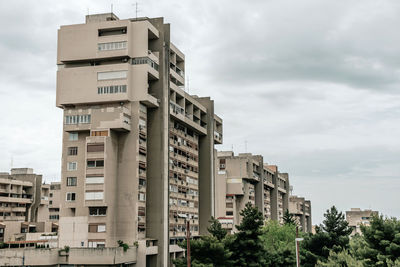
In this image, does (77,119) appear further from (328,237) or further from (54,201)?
(54,201)

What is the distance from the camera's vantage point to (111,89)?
69875 millimetres

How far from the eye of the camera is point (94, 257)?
62156 mm

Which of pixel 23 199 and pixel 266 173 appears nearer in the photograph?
pixel 23 199

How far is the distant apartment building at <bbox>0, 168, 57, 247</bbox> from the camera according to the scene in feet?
380

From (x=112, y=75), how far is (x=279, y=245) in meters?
45.3

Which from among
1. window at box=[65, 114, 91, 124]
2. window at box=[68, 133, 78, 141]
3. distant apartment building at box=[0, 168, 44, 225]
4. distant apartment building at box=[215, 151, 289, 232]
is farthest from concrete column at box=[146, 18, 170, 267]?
distant apartment building at box=[0, 168, 44, 225]

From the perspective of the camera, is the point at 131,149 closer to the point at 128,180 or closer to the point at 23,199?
the point at 128,180

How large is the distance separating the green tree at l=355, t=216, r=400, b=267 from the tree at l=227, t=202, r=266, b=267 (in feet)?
73.3

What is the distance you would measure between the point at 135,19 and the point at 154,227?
31.8 meters

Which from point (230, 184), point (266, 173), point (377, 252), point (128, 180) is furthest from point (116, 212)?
point (266, 173)

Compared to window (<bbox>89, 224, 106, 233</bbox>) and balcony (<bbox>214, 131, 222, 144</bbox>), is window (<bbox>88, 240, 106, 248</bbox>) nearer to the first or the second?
window (<bbox>89, 224, 106, 233</bbox>)

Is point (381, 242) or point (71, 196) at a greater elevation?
point (71, 196)

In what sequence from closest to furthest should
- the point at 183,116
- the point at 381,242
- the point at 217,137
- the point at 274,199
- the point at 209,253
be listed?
the point at 381,242 → the point at 209,253 → the point at 183,116 → the point at 217,137 → the point at 274,199

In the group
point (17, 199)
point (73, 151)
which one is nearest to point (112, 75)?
point (73, 151)
